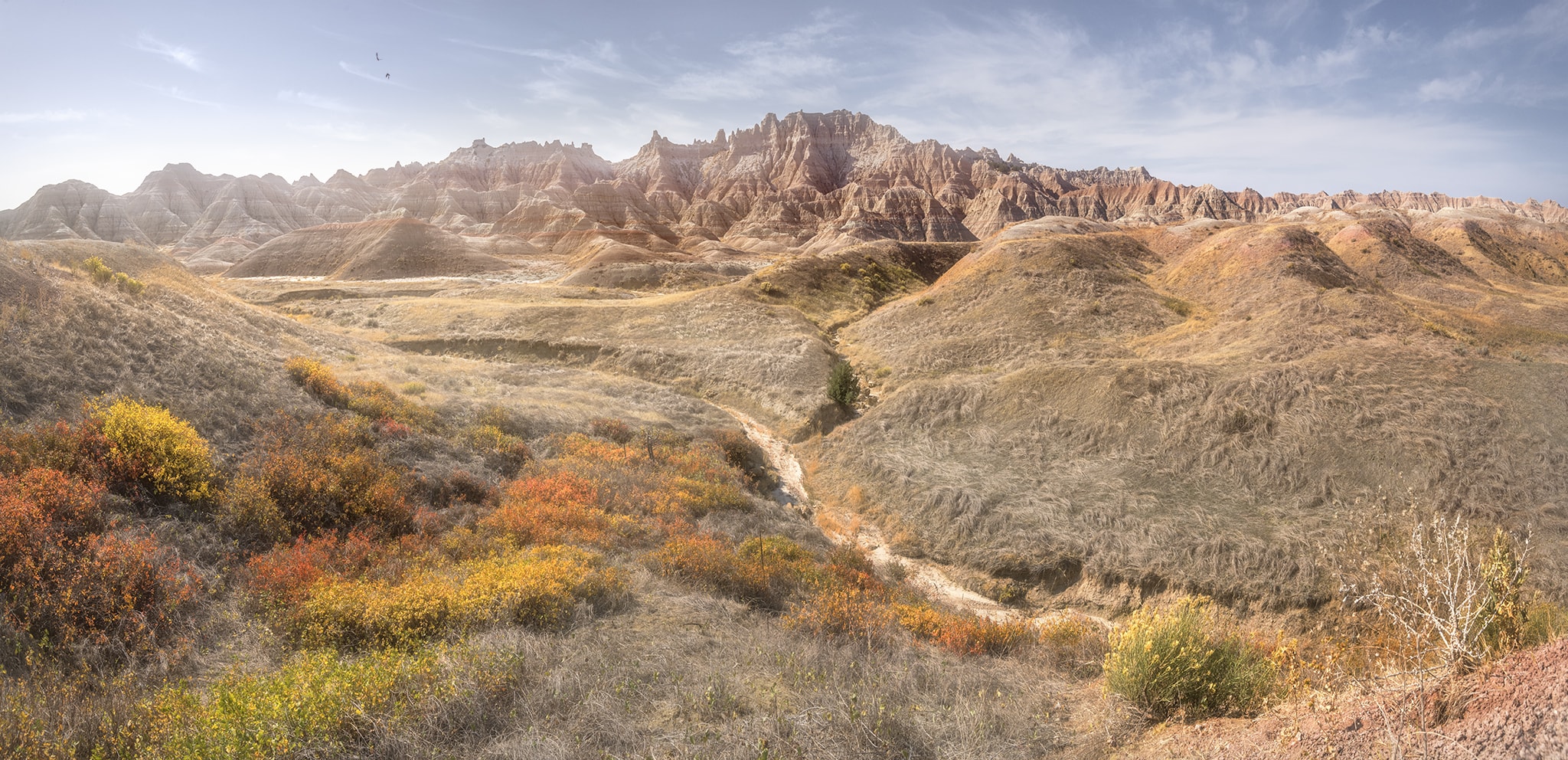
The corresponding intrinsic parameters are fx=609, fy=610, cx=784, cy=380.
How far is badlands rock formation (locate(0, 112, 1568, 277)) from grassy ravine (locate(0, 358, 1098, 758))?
75678mm

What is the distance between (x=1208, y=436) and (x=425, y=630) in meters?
19.2

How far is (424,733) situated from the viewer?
504cm

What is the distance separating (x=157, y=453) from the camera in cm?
881

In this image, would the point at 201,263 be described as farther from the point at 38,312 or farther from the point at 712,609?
the point at 712,609

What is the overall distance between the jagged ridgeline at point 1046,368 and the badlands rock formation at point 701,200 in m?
47.4

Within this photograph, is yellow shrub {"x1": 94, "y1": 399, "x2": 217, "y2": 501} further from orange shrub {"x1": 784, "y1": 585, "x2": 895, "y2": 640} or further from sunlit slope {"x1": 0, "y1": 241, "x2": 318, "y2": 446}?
orange shrub {"x1": 784, "y1": 585, "x2": 895, "y2": 640}

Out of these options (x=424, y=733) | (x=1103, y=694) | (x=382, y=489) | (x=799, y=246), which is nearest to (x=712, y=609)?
(x=424, y=733)

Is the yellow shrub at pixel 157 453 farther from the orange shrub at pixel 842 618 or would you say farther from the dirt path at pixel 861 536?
the dirt path at pixel 861 536

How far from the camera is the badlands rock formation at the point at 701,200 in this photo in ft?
368

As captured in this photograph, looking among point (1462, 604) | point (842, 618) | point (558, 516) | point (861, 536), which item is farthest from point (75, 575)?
point (861, 536)

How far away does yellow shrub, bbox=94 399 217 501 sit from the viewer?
28.1 feet

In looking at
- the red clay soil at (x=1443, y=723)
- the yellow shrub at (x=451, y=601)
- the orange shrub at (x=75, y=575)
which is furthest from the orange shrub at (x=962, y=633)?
the orange shrub at (x=75, y=575)

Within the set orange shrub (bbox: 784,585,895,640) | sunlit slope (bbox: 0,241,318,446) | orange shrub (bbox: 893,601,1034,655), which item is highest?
sunlit slope (bbox: 0,241,318,446)

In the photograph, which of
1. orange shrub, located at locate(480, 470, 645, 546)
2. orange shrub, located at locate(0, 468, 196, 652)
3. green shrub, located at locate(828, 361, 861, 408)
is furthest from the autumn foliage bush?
green shrub, located at locate(828, 361, 861, 408)
